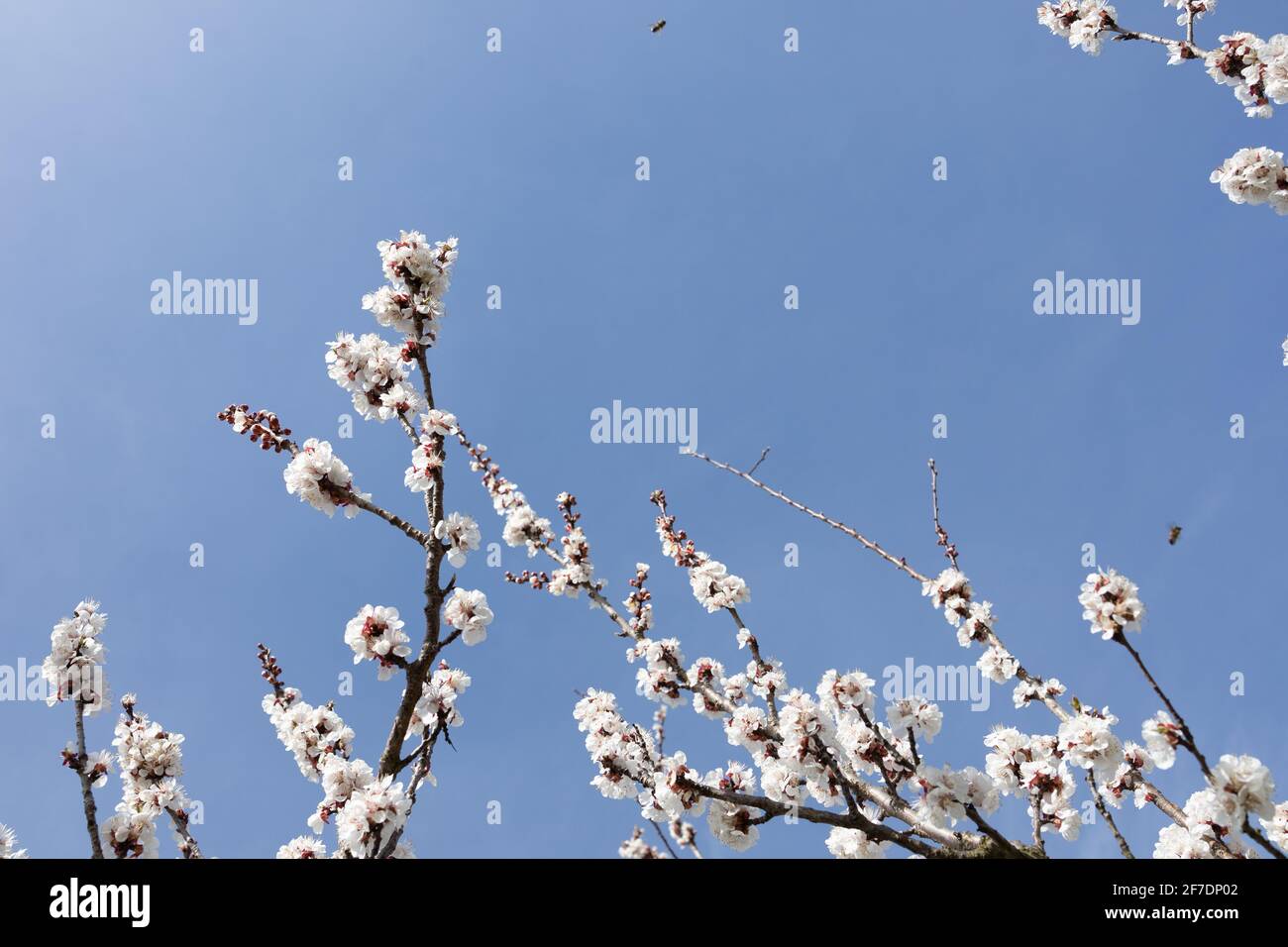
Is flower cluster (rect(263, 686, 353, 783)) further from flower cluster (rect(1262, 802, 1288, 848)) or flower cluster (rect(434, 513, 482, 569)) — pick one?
flower cluster (rect(1262, 802, 1288, 848))

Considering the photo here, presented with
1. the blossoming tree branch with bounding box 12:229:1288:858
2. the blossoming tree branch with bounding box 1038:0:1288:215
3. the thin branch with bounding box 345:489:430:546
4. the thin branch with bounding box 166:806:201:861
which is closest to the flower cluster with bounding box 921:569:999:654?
the blossoming tree branch with bounding box 12:229:1288:858

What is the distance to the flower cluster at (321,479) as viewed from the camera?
456 cm

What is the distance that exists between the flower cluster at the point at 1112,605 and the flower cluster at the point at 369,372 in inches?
169

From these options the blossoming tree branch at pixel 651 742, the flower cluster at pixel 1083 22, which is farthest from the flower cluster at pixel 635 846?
the flower cluster at pixel 1083 22

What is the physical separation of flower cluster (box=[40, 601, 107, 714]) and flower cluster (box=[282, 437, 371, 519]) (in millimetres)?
2596

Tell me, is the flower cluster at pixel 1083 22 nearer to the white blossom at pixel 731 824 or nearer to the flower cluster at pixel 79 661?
the white blossom at pixel 731 824

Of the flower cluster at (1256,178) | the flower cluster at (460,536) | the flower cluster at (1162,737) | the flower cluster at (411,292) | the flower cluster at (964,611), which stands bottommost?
the flower cluster at (1162,737)

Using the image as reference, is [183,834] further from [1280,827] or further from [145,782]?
[1280,827]
